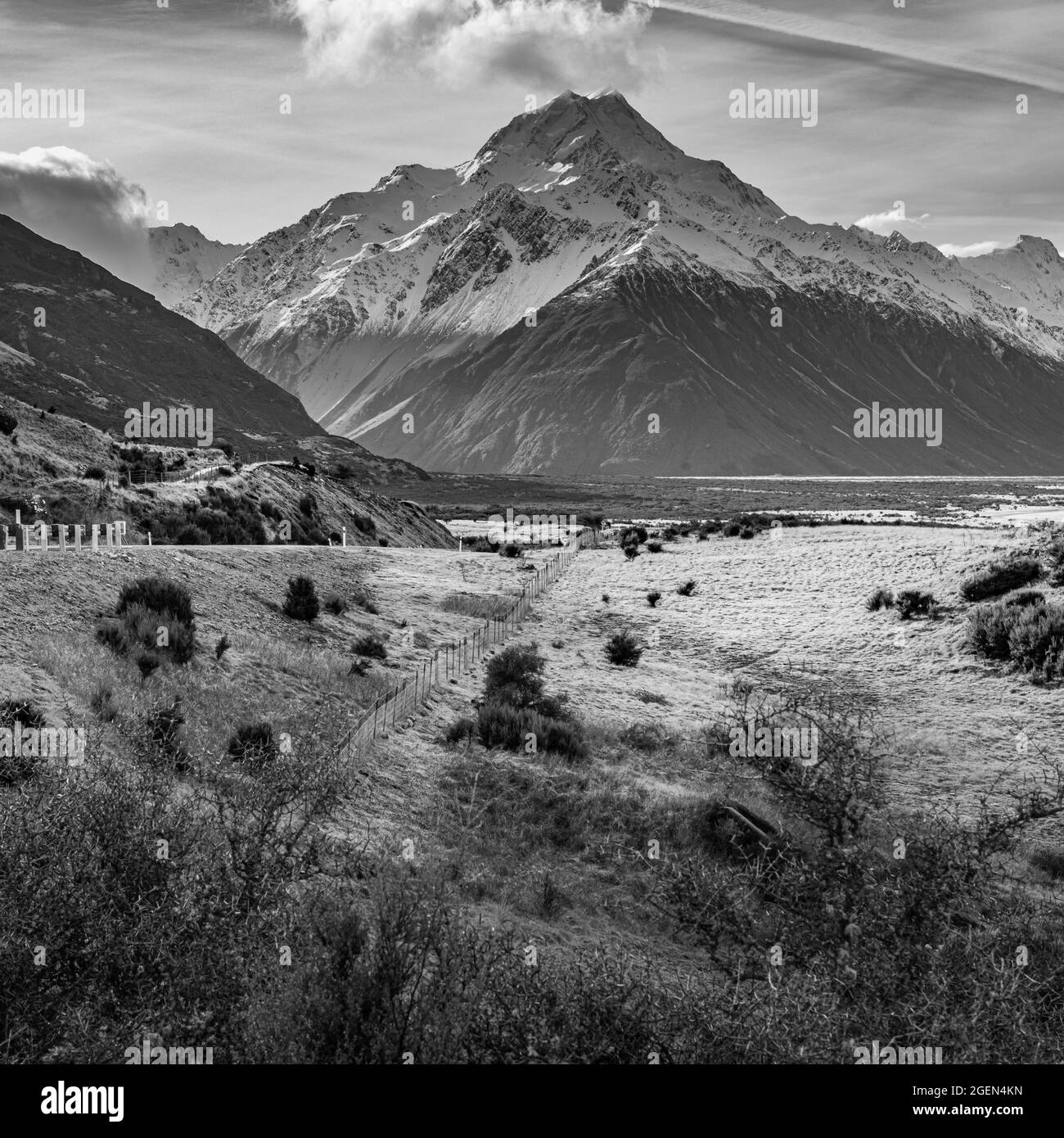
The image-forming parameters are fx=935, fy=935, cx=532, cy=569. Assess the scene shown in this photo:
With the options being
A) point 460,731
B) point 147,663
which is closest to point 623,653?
point 460,731

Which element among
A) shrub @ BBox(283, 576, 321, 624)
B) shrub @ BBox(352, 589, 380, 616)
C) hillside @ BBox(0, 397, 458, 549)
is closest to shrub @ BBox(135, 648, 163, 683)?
shrub @ BBox(283, 576, 321, 624)

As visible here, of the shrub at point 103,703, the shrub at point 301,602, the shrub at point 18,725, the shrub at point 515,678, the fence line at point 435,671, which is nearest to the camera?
the shrub at point 18,725

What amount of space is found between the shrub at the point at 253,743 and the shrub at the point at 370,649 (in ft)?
25.4

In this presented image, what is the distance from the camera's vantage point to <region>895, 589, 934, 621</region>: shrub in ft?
104

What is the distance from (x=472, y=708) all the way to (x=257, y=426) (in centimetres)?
17768

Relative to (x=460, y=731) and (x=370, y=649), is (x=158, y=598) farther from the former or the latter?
(x=460, y=731)

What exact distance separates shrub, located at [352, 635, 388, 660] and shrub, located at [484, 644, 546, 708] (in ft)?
8.91

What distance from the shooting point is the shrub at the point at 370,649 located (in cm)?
2339

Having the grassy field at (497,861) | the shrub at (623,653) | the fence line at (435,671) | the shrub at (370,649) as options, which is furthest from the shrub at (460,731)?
the shrub at (623,653)

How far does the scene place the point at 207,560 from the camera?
2630 cm

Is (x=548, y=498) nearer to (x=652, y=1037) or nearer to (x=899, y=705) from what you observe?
(x=899, y=705)

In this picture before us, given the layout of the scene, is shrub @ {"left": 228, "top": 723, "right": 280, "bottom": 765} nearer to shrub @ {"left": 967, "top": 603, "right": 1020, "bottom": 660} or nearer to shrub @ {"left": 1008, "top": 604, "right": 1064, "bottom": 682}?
shrub @ {"left": 1008, "top": 604, "right": 1064, "bottom": 682}

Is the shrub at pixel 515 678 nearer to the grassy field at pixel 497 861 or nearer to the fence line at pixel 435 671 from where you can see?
the grassy field at pixel 497 861

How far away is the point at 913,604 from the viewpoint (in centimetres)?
3198
